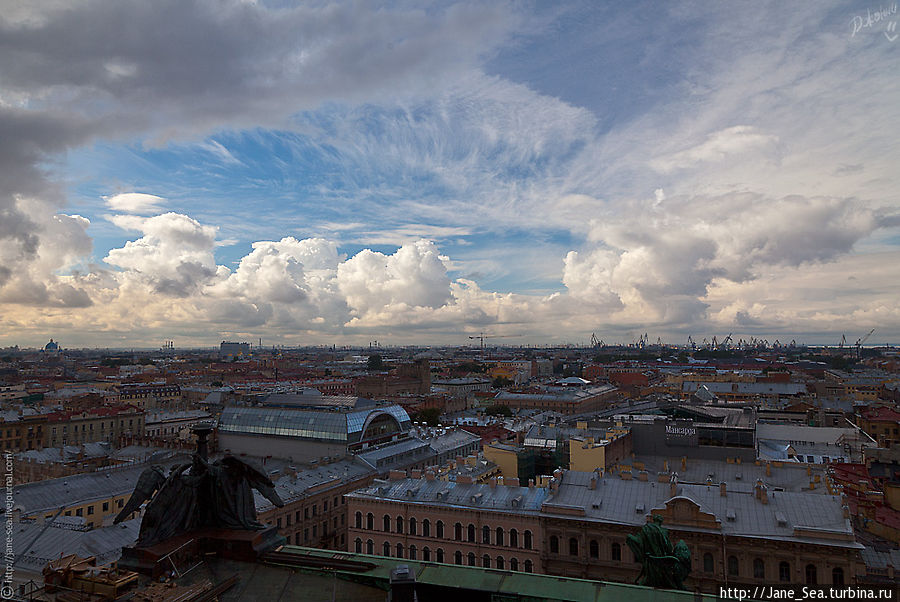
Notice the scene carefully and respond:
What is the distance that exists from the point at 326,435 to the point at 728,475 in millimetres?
38514

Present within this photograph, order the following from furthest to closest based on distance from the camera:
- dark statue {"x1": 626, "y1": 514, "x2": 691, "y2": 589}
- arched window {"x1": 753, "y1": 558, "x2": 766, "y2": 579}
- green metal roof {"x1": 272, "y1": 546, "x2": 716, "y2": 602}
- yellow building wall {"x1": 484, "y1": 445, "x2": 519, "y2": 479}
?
yellow building wall {"x1": 484, "y1": 445, "x2": 519, "y2": 479} < arched window {"x1": 753, "y1": 558, "x2": 766, "y2": 579} < dark statue {"x1": 626, "y1": 514, "x2": 691, "y2": 589} < green metal roof {"x1": 272, "y1": 546, "x2": 716, "y2": 602}

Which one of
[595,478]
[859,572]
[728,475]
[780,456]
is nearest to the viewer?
[859,572]

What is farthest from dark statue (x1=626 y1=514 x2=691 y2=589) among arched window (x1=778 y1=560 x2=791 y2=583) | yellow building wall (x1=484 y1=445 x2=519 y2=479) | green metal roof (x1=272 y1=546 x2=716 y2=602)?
yellow building wall (x1=484 y1=445 x2=519 y2=479)

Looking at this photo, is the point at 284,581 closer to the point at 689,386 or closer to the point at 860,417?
the point at 860,417

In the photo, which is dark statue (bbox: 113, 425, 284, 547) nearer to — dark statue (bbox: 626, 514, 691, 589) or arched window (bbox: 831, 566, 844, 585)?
dark statue (bbox: 626, 514, 691, 589)

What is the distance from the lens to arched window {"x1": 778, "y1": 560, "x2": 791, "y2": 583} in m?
31.7

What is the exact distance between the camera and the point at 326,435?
64750 mm

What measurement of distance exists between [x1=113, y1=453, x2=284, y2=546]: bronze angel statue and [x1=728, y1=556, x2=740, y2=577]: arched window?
2846 centimetres

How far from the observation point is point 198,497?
1320 centimetres

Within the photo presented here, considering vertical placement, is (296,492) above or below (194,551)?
below

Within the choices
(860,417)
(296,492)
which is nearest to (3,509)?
(296,492)

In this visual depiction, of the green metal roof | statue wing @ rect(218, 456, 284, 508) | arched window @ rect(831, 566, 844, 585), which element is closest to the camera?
the green metal roof

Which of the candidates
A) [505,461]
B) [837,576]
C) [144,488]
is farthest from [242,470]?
[505,461]

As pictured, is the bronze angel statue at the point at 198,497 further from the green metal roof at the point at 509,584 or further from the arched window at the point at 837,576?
the arched window at the point at 837,576
